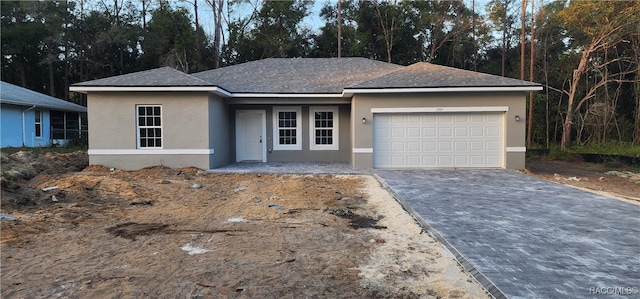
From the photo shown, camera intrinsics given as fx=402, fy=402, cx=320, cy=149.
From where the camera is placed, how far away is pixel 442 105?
44.5ft

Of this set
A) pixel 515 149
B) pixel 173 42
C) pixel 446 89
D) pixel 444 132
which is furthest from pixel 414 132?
pixel 173 42

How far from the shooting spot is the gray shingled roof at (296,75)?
15547mm

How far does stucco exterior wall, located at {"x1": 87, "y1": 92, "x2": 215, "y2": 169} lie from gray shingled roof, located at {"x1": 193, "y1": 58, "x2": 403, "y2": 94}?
215 cm

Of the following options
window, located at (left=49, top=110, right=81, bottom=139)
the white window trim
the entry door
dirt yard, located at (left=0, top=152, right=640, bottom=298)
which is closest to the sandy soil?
dirt yard, located at (left=0, top=152, right=640, bottom=298)

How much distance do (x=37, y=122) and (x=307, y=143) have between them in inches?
711

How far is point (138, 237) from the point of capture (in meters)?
5.82

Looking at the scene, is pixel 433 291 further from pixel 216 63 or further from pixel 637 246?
pixel 216 63

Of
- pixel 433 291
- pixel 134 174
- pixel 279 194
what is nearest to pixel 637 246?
pixel 433 291

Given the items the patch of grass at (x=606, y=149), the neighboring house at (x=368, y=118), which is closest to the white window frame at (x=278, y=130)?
the neighboring house at (x=368, y=118)

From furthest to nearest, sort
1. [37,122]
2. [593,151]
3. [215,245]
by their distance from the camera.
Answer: [37,122] < [593,151] < [215,245]

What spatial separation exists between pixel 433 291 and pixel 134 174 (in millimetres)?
10864

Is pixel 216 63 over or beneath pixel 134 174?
over

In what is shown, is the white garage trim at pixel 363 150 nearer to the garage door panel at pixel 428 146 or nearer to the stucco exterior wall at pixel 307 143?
the garage door panel at pixel 428 146

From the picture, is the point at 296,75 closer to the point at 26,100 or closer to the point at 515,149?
the point at 515,149
